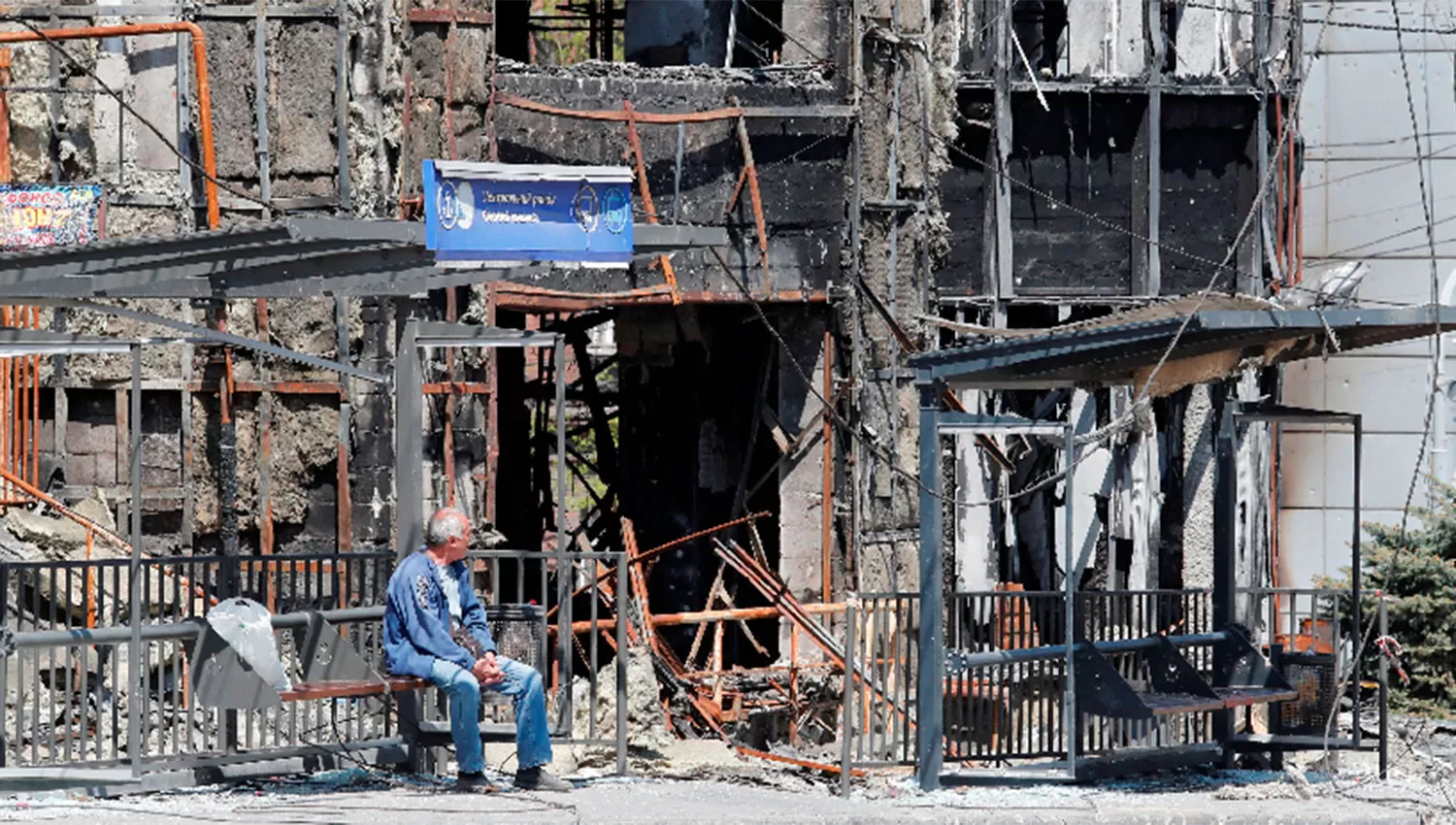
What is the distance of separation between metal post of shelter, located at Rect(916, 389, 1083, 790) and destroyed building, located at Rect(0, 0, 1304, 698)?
4.25 ft

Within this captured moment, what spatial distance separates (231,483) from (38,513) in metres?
2.70

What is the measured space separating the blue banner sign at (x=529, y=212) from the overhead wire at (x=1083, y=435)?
189 cm

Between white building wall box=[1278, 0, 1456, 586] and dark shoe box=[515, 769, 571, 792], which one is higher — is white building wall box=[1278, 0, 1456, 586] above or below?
above


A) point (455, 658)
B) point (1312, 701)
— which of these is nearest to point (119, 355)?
point (455, 658)

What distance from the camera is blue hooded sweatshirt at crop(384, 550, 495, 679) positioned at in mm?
12398

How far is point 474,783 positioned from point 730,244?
11.0 meters

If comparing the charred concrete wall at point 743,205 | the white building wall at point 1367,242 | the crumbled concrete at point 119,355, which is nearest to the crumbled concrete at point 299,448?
the charred concrete wall at point 743,205

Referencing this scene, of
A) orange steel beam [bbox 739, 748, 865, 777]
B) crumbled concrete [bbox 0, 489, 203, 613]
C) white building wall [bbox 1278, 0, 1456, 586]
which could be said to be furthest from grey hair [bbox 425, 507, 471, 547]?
white building wall [bbox 1278, 0, 1456, 586]

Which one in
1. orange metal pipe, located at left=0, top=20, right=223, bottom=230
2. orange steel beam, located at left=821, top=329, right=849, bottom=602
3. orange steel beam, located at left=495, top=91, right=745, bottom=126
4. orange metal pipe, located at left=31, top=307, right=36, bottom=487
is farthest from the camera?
orange steel beam, located at left=821, top=329, right=849, bottom=602

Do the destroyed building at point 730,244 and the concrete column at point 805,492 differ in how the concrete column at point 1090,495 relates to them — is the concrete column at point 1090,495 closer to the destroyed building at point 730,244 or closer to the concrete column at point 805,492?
the destroyed building at point 730,244

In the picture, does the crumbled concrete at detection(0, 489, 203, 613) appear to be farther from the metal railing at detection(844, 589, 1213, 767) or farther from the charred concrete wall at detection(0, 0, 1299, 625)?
the metal railing at detection(844, 589, 1213, 767)

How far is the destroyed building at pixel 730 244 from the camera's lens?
2052cm

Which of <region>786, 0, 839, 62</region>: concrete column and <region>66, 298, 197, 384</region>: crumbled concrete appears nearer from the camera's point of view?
<region>66, 298, 197, 384</region>: crumbled concrete

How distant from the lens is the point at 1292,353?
14.0 metres
